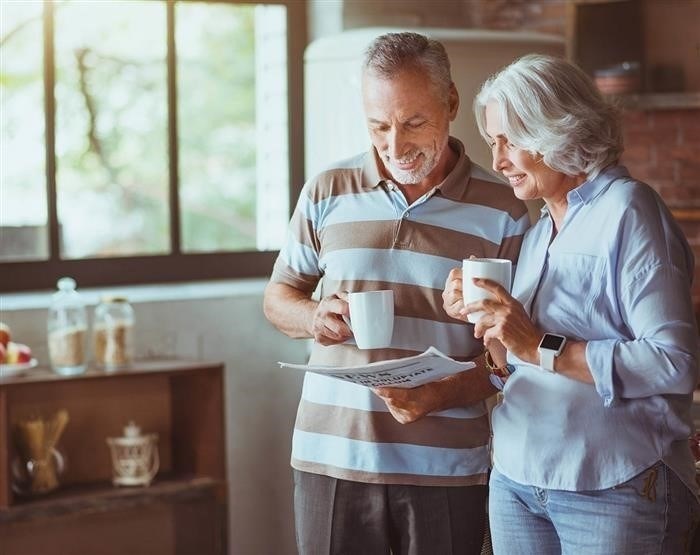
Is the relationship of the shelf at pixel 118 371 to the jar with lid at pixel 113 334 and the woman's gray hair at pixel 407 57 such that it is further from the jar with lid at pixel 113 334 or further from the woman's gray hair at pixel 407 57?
the woman's gray hair at pixel 407 57

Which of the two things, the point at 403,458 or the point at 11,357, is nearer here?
the point at 403,458

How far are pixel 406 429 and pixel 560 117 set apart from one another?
2.13ft

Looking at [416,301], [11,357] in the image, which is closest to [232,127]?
[11,357]

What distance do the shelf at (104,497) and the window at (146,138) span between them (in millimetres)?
746

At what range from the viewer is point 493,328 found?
1717 mm

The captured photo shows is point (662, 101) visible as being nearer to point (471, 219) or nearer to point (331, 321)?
point (471, 219)

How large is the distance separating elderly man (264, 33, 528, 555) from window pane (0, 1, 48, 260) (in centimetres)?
192

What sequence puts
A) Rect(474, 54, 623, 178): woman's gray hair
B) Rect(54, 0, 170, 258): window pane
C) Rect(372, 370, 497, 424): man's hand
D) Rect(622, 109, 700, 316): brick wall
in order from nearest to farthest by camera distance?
Rect(474, 54, 623, 178): woman's gray hair < Rect(372, 370, 497, 424): man's hand < Rect(54, 0, 170, 258): window pane < Rect(622, 109, 700, 316): brick wall

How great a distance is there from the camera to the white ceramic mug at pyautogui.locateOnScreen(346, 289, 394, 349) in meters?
1.89

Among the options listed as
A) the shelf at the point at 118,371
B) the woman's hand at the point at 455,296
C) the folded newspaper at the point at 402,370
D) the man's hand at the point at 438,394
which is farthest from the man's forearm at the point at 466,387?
the shelf at the point at 118,371

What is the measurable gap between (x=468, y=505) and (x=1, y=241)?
7.29 ft

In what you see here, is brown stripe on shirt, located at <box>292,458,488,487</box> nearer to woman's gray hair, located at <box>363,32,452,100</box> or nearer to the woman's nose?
the woman's nose

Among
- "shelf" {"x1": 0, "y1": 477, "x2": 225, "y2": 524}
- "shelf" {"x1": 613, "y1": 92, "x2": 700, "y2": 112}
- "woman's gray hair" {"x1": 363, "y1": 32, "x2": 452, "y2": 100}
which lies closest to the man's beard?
"woman's gray hair" {"x1": 363, "y1": 32, "x2": 452, "y2": 100}

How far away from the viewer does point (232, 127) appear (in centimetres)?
417
